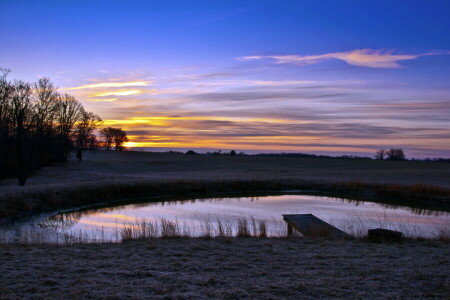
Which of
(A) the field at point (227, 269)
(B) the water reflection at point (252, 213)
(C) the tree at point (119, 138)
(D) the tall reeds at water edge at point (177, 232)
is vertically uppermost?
(C) the tree at point (119, 138)

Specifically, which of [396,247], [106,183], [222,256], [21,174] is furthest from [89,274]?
[21,174]

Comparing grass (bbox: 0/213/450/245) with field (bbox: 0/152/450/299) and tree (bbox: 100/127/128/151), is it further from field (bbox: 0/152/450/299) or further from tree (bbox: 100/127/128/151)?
tree (bbox: 100/127/128/151)

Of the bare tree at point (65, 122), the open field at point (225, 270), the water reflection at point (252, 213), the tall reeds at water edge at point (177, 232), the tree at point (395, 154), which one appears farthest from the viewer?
the tree at point (395, 154)

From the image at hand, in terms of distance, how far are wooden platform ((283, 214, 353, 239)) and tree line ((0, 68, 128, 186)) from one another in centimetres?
2333

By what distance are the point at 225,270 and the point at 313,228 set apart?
6.43 metres

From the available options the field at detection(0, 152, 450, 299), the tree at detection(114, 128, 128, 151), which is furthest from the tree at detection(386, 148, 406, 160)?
the field at detection(0, 152, 450, 299)

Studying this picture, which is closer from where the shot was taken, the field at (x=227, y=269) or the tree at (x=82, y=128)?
the field at (x=227, y=269)

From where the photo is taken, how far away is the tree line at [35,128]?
33.7 meters

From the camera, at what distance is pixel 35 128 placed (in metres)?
47.2

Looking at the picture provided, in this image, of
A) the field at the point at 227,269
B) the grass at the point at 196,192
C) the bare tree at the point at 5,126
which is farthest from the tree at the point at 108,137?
the field at the point at 227,269

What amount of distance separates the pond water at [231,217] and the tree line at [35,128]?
13.3m

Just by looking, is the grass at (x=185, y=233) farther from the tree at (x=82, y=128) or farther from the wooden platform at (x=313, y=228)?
the tree at (x=82, y=128)

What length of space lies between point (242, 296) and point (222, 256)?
2.80m

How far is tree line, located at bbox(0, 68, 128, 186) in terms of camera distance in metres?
33.7
